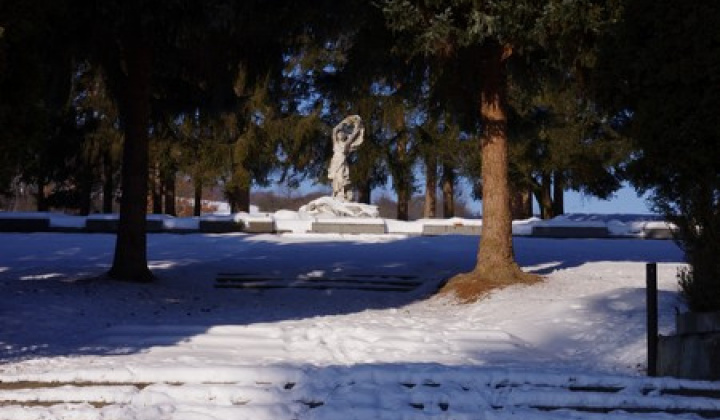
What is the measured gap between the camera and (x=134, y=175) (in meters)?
13.8

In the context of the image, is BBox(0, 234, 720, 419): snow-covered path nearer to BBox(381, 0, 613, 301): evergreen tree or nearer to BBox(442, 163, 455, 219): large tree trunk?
BBox(381, 0, 613, 301): evergreen tree

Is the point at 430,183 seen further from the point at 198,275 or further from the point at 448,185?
the point at 198,275

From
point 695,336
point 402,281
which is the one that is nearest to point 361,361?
point 695,336

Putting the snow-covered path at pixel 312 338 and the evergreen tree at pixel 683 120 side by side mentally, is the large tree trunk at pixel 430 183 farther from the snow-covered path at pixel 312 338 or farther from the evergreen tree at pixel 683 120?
the evergreen tree at pixel 683 120

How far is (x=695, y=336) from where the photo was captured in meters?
6.56

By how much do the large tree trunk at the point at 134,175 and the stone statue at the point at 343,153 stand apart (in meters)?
11.5

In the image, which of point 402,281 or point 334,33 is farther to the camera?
point 402,281

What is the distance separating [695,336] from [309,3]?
25.9 feet

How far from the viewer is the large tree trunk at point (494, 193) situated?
1335cm

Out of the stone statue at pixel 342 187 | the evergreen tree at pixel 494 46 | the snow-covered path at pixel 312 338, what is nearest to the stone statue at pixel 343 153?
the stone statue at pixel 342 187

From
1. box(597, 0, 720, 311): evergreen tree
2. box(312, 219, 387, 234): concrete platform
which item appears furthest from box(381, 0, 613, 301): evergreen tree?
box(312, 219, 387, 234): concrete platform

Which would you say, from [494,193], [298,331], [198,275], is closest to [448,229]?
[198,275]

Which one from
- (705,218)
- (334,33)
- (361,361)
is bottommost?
(361,361)

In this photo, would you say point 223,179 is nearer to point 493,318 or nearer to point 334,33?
point 334,33
